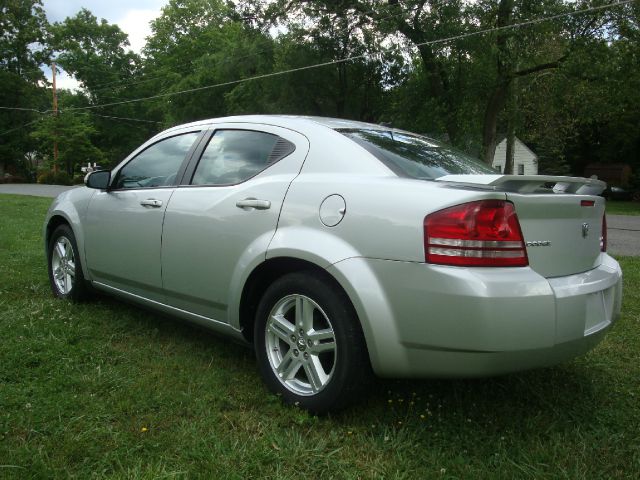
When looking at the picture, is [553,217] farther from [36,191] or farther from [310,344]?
[36,191]

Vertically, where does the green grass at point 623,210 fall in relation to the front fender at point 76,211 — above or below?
Result: below

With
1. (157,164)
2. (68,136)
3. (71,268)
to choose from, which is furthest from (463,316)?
(68,136)

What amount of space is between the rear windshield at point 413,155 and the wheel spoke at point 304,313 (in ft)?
2.49

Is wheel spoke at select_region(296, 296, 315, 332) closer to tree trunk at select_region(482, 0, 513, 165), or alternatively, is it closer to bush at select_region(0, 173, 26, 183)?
tree trunk at select_region(482, 0, 513, 165)

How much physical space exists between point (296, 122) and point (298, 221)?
2.42 feet

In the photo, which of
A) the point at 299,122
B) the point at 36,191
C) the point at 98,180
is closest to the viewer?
the point at 299,122

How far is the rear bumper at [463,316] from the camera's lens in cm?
227

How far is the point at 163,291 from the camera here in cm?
356

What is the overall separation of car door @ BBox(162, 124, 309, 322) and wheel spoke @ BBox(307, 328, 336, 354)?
0.49 meters

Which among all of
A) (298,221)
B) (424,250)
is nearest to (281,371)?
(298,221)

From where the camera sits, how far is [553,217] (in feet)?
8.33

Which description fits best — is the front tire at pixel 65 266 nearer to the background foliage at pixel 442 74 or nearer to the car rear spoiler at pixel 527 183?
the car rear spoiler at pixel 527 183

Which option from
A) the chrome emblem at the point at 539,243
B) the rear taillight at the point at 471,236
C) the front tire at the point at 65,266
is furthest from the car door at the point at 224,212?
the front tire at the point at 65,266

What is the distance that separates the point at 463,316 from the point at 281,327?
0.96m
